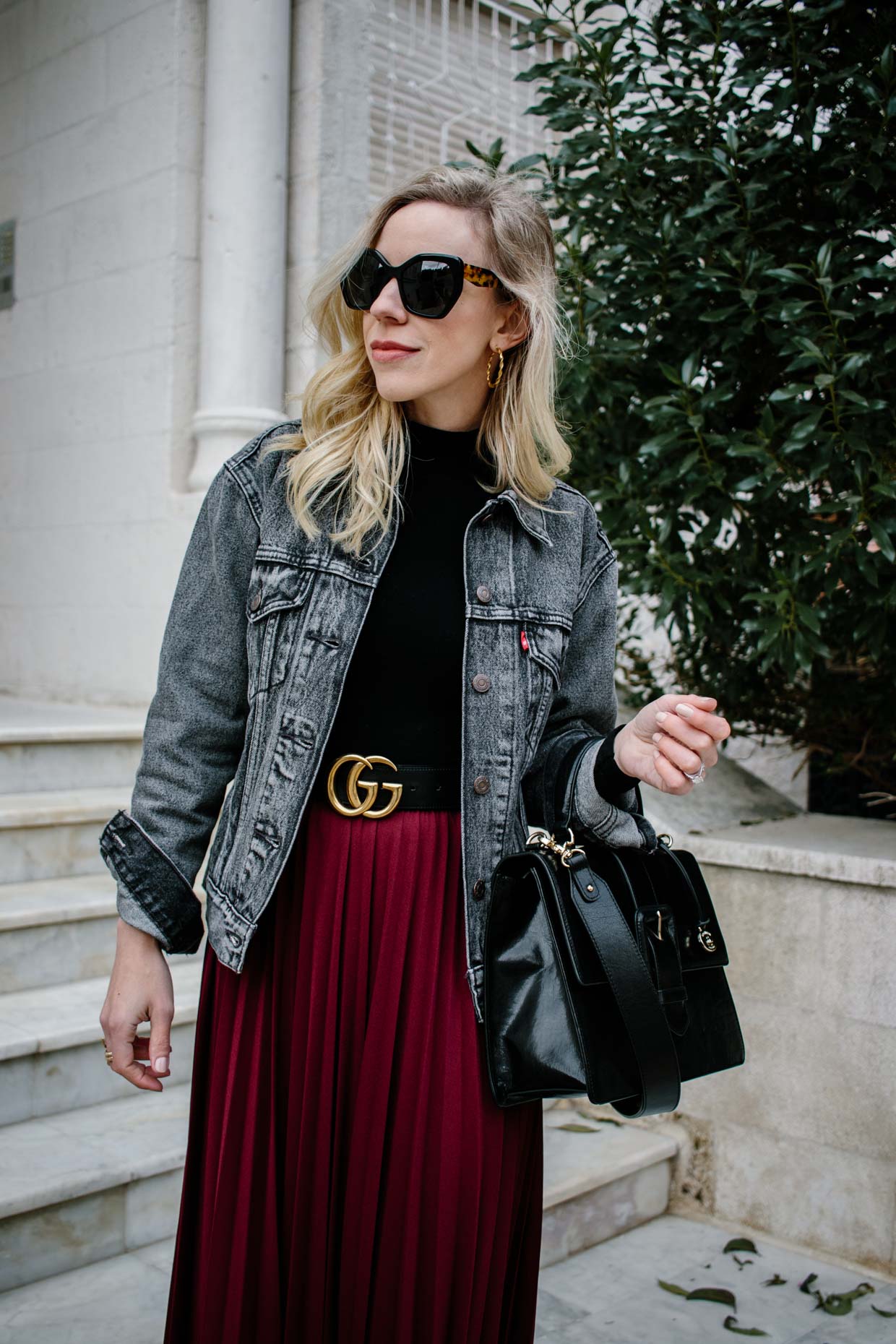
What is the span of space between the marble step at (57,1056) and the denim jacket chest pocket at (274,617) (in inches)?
54.9

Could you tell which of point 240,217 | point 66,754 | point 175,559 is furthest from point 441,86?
point 66,754

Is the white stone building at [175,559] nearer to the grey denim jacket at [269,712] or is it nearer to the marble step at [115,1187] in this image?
the marble step at [115,1187]

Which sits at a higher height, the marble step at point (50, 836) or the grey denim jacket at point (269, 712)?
the grey denim jacket at point (269, 712)

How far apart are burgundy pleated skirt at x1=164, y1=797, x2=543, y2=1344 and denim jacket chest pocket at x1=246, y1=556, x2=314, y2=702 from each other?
0.20 metres

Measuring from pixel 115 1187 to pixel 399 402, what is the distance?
5.78 feet

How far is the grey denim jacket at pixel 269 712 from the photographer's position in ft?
5.29

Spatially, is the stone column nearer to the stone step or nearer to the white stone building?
the white stone building

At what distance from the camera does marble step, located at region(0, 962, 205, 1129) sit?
8.66 feet

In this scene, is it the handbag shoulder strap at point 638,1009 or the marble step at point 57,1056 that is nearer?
the handbag shoulder strap at point 638,1009

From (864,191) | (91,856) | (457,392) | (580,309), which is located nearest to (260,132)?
(580,309)

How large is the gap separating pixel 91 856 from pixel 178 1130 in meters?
1.05

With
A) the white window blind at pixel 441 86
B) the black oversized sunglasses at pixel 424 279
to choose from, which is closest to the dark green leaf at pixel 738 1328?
the black oversized sunglasses at pixel 424 279

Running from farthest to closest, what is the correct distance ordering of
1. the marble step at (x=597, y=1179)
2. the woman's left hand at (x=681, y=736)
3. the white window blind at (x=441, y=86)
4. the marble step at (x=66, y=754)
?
the white window blind at (x=441, y=86)
the marble step at (x=66, y=754)
the marble step at (x=597, y=1179)
the woman's left hand at (x=681, y=736)

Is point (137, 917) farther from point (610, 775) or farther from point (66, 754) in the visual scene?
point (66, 754)
